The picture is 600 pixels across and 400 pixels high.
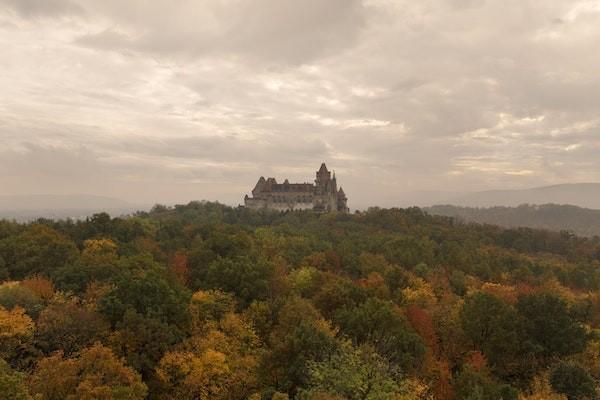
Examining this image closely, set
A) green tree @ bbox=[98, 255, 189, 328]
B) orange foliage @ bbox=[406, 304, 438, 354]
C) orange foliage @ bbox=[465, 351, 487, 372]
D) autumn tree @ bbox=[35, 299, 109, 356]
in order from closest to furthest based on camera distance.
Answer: autumn tree @ bbox=[35, 299, 109, 356]
green tree @ bbox=[98, 255, 189, 328]
orange foliage @ bbox=[465, 351, 487, 372]
orange foliage @ bbox=[406, 304, 438, 354]

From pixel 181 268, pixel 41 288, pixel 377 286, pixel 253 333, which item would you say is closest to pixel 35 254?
pixel 41 288

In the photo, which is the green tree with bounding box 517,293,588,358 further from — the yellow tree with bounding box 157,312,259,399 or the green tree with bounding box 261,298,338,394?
the yellow tree with bounding box 157,312,259,399

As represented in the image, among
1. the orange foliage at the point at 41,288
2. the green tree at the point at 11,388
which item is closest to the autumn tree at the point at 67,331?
the orange foliage at the point at 41,288

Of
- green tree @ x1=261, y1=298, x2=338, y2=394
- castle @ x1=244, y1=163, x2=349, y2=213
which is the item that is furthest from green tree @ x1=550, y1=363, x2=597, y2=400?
castle @ x1=244, y1=163, x2=349, y2=213

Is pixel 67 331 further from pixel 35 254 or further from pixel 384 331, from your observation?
A: pixel 35 254

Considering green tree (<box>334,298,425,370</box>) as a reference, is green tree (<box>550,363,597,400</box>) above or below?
below

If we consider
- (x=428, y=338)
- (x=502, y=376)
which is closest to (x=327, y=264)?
(x=428, y=338)
